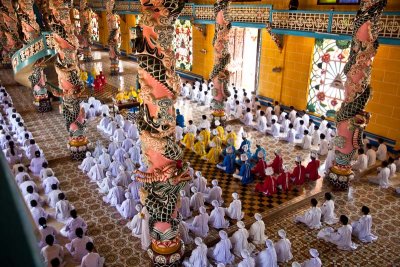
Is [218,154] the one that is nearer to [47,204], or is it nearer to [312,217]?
[312,217]

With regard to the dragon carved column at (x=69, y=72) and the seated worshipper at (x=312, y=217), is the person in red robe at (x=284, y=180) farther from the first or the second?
the dragon carved column at (x=69, y=72)

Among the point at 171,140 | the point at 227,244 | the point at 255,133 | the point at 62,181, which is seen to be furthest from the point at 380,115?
the point at 62,181

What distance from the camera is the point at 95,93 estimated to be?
2216 centimetres

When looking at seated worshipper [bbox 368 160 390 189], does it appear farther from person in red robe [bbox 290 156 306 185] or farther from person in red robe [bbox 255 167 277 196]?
person in red robe [bbox 255 167 277 196]

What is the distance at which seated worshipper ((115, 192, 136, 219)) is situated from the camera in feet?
32.5

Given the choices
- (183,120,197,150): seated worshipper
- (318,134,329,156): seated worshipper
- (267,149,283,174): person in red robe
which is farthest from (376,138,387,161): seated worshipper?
(183,120,197,150): seated worshipper

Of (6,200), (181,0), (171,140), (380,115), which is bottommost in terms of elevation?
(380,115)

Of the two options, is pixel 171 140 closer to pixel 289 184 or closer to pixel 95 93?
pixel 289 184

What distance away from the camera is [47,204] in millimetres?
10594

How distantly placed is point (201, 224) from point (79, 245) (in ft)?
10.0

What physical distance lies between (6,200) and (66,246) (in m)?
8.70

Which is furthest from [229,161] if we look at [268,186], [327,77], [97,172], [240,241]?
[327,77]

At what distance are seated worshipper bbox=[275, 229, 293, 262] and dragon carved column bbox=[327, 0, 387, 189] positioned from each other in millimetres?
4093

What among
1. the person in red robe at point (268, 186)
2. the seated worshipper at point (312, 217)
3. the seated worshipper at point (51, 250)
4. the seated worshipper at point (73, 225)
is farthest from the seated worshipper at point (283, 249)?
the seated worshipper at point (51, 250)
